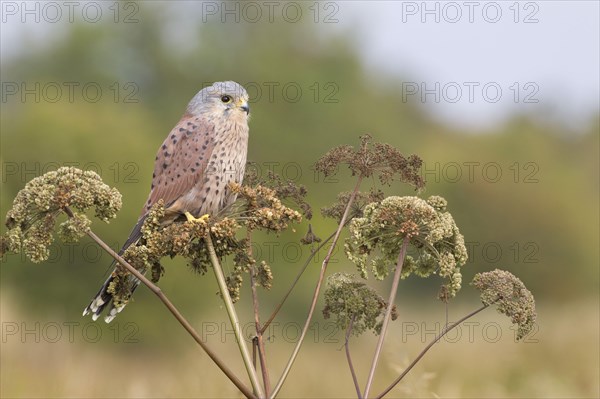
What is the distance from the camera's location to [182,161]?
6.66 metres

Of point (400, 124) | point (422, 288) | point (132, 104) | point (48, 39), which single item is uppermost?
point (48, 39)

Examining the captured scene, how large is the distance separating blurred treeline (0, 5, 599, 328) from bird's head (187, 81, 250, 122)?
13294 millimetres

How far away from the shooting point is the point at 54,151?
778 inches

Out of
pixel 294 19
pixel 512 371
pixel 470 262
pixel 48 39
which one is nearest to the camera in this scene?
pixel 512 371

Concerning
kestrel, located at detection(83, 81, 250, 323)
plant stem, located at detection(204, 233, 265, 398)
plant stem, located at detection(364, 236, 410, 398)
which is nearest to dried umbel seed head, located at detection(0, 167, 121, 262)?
plant stem, located at detection(204, 233, 265, 398)

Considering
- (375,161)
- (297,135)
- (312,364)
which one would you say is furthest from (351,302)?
(297,135)

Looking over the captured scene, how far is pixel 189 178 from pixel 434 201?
2.28m

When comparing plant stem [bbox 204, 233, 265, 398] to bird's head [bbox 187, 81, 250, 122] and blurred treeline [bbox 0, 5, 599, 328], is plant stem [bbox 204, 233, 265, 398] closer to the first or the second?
bird's head [bbox 187, 81, 250, 122]

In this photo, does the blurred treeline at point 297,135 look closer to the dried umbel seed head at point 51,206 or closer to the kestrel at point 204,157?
the kestrel at point 204,157

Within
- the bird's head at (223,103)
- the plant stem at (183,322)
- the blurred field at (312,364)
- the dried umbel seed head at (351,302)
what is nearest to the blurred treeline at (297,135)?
the blurred field at (312,364)

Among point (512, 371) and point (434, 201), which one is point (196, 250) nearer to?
point (434, 201)

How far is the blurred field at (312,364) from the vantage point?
863cm

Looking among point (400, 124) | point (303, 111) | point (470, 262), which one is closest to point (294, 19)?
point (400, 124)

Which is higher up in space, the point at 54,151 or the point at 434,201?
the point at 434,201
